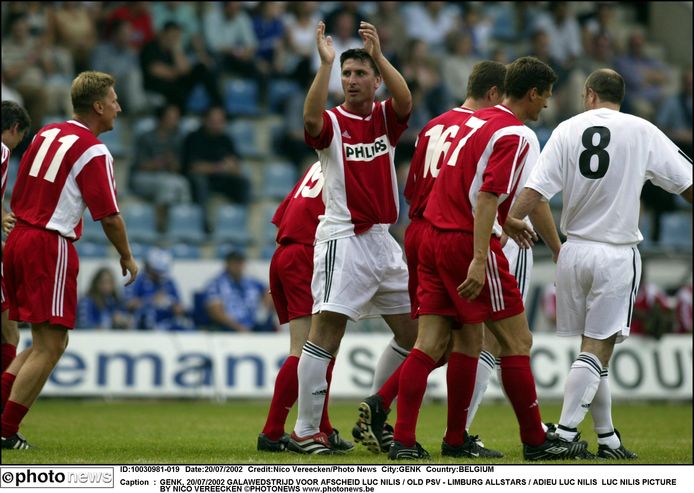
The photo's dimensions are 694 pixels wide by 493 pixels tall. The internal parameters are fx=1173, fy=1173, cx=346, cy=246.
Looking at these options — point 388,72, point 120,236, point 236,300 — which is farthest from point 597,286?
point 236,300

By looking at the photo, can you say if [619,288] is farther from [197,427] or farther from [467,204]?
[197,427]

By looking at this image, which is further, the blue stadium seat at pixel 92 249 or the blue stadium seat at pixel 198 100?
the blue stadium seat at pixel 198 100

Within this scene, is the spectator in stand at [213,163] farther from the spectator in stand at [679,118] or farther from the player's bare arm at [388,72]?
the player's bare arm at [388,72]

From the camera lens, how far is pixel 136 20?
19438 mm

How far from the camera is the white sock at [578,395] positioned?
25.0 feet

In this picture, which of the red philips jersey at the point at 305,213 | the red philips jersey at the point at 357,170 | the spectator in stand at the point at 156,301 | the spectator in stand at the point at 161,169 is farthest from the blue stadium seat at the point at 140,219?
the red philips jersey at the point at 357,170

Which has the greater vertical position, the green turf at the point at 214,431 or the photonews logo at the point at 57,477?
the photonews logo at the point at 57,477

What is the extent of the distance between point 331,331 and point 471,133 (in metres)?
1.62

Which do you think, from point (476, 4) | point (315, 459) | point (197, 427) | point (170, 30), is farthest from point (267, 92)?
point (315, 459)

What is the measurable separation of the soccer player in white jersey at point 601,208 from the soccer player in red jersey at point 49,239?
286 cm

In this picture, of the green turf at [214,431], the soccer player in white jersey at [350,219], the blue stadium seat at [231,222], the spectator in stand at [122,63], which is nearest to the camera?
the green turf at [214,431]

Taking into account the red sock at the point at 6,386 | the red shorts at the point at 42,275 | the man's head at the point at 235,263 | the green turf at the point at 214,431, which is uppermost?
the red shorts at the point at 42,275

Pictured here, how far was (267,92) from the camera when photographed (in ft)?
65.2

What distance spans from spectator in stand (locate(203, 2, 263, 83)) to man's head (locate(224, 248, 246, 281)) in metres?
5.43
